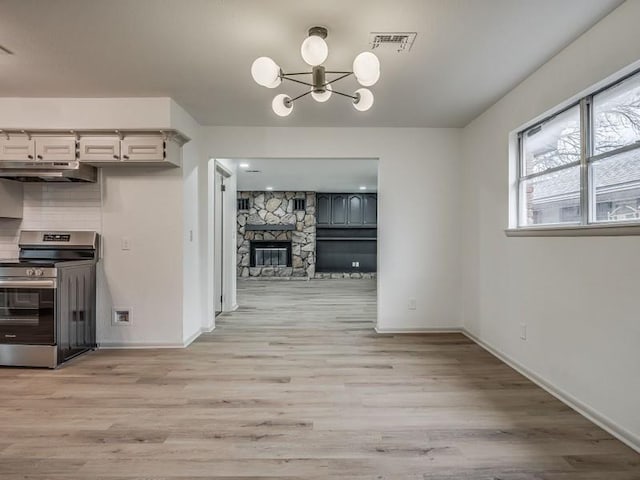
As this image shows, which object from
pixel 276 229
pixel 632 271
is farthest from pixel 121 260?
pixel 276 229

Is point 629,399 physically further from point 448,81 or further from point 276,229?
point 276,229

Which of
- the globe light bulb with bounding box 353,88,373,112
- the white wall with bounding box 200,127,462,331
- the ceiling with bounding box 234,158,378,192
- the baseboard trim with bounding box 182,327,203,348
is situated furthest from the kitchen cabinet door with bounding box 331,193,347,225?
the globe light bulb with bounding box 353,88,373,112

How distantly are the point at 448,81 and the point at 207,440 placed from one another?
312 cm

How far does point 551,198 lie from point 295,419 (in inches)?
98.2

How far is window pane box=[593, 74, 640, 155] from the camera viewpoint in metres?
2.10

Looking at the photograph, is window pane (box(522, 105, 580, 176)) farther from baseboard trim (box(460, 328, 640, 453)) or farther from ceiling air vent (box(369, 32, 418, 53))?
baseboard trim (box(460, 328, 640, 453))

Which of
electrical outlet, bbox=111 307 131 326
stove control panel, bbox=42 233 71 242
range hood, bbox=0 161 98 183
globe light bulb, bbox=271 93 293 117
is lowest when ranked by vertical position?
electrical outlet, bbox=111 307 131 326

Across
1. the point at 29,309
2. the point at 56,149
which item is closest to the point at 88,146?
the point at 56,149

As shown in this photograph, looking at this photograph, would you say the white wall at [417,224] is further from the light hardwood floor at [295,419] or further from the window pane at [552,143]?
the window pane at [552,143]

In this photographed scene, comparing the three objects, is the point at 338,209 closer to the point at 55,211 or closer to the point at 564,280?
the point at 55,211

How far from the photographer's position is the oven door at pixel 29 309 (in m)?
3.14

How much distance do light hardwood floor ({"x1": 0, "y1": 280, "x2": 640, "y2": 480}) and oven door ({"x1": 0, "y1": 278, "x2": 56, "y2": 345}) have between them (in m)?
0.29

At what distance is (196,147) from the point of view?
166 inches

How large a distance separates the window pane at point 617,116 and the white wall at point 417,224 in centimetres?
203
